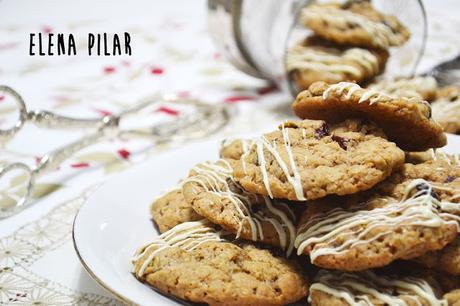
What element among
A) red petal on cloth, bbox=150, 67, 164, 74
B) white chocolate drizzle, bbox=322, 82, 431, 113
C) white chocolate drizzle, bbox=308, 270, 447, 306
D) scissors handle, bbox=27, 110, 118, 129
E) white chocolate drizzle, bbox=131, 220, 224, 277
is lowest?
red petal on cloth, bbox=150, 67, 164, 74

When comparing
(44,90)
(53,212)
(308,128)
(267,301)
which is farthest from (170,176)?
(44,90)

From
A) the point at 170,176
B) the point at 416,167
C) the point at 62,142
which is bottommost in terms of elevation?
the point at 62,142

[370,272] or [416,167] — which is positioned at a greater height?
[416,167]

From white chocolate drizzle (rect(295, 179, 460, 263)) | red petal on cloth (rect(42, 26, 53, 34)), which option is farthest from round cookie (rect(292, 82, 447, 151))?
red petal on cloth (rect(42, 26, 53, 34))

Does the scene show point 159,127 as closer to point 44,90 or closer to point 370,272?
point 44,90

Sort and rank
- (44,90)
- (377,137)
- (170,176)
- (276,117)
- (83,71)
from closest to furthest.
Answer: (377,137), (170,176), (276,117), (44,90), (83,71)

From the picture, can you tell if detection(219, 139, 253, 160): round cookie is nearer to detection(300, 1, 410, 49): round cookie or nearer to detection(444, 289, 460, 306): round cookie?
detection(444, 289, 460, 306): round cookie

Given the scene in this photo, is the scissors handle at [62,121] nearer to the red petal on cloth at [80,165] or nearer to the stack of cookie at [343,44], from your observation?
the red petal on cloth at [80,165]
